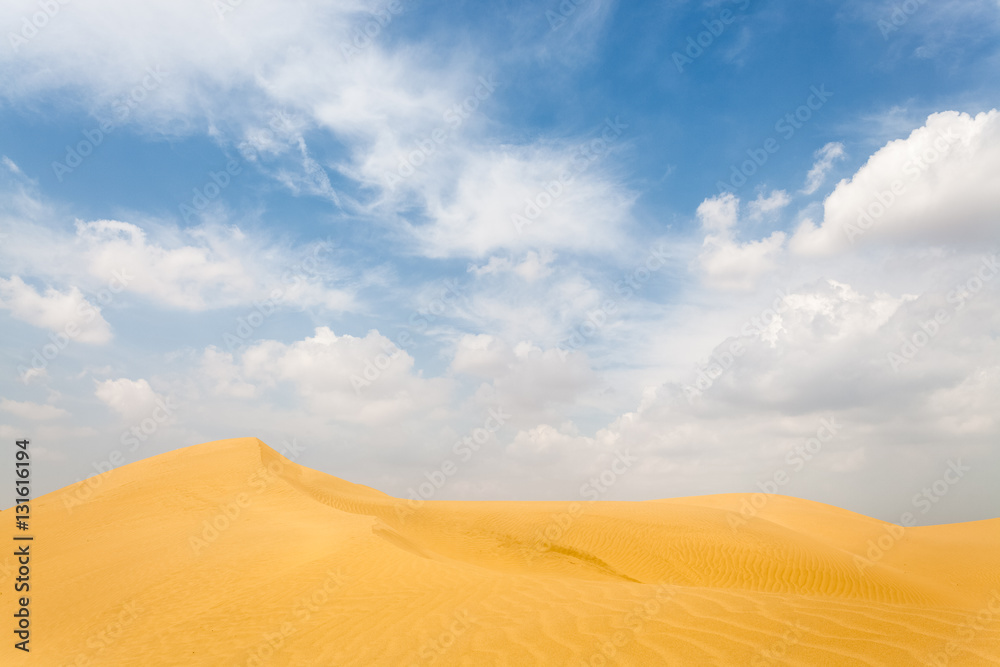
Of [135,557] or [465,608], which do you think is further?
[135,557]

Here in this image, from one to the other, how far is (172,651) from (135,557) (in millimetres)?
6815

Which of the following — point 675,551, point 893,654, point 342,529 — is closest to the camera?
point 893,654

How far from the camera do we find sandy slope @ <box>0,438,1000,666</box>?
5828 millimetres

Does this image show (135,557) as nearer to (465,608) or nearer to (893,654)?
(465,608)

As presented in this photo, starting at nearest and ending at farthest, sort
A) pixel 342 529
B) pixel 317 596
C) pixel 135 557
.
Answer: pixel 317 596, pixel 135 557, pixel 342 529

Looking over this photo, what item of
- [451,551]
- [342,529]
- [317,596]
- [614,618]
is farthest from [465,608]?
[451,551]

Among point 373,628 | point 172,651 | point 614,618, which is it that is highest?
point 614,618

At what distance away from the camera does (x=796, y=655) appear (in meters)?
5.09

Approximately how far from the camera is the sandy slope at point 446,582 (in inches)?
229

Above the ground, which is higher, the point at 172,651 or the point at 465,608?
the point at 465,608

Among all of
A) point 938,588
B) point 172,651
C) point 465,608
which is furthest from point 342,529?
point 938,588

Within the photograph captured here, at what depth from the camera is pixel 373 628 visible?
7770mm

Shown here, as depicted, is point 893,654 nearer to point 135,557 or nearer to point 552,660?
point 552,660

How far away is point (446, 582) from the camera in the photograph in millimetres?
9688
